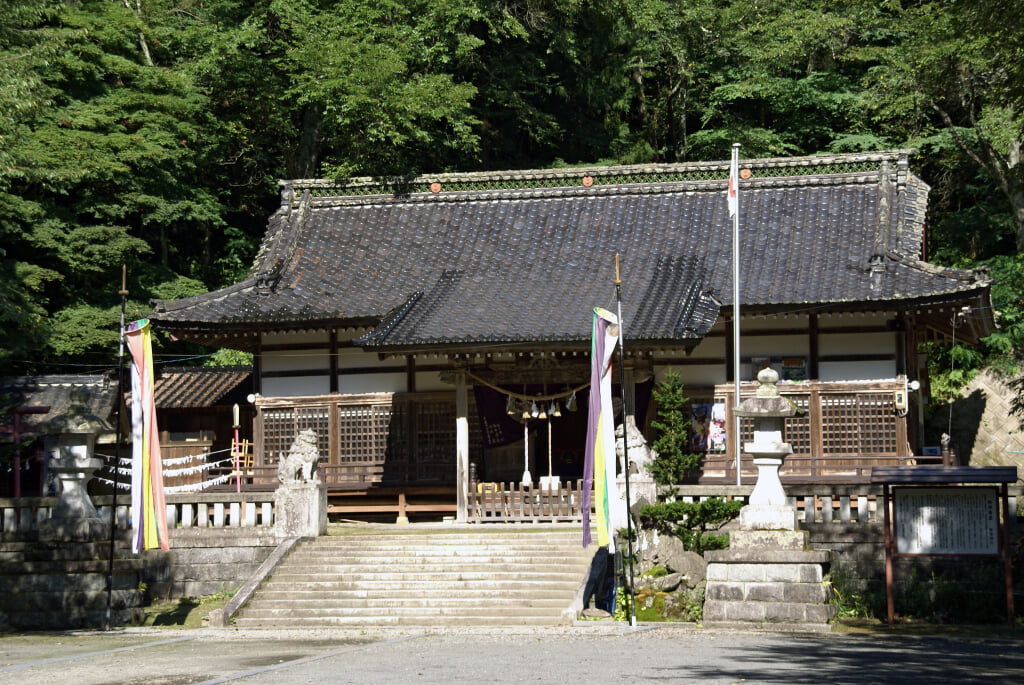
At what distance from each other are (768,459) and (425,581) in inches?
226

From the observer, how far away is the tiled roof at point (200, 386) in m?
30.9

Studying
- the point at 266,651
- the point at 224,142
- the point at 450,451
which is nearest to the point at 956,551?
the point at 266,651

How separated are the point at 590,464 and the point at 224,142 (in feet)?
85.5

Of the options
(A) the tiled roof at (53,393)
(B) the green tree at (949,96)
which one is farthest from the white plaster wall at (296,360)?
(B) the green tree at (949,96)

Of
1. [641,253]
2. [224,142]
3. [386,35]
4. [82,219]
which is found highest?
[386,35]

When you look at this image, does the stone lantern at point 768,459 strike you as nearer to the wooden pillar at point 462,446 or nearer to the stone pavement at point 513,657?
the stone pavement at point 513,657

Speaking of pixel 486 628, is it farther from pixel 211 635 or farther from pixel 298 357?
pixel 298 357

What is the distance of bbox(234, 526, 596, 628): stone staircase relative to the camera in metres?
17.9

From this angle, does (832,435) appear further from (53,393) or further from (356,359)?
(53,393)

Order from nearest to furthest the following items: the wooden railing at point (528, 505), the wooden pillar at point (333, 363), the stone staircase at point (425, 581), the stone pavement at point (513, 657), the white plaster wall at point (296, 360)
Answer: the stone pavement at point (513, 657), the stone staircase at point (425, 581), the wooden railing at point (528, 505), the wooden pillar at point (333, 363), the white plaster wall at point (296, 360)

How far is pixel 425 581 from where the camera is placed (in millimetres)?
19031

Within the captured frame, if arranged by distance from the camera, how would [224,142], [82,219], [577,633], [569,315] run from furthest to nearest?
1. [224,142]
2. [82,219]
3. [569,315]
4. [577,633]

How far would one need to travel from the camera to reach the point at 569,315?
80.3ft

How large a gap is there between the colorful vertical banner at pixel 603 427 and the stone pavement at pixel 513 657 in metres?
1.50
